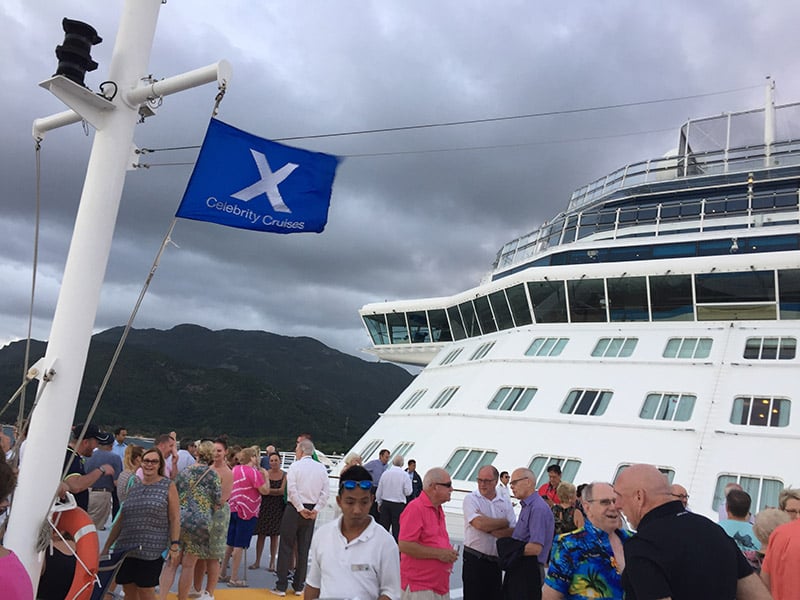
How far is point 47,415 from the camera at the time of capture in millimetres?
4336

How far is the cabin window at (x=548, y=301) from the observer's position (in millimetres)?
20328

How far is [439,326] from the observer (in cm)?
2670

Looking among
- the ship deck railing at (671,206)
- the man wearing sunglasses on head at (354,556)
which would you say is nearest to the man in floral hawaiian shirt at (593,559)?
the man wearing sunglasses on head at (354,556)

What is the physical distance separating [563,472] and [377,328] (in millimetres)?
14688

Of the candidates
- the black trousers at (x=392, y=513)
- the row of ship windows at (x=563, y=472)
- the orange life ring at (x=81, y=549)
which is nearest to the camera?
the orange life ring at (x=81, y=549)

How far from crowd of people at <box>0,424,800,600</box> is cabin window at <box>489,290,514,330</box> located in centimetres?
1204

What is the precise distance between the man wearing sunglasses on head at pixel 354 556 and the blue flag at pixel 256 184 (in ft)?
7.75

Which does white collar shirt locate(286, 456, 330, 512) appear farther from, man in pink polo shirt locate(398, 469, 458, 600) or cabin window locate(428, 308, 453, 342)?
cabin window locate(428, 308, 453, 342)

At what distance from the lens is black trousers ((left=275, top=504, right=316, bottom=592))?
8.25 meters

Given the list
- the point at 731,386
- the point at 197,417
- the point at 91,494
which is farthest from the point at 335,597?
the point at 197,417

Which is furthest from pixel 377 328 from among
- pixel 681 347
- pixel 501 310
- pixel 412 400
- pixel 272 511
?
pixel 272 511

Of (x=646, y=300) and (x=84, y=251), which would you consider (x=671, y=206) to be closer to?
(x=646, y=300)

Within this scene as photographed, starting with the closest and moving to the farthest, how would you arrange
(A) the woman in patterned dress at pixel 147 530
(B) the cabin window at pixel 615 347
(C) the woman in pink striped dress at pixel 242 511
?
(A) the woman in patterned dress at pixel 147 530 < (C) the woman in pink striped dress at pixel 242 511 < (B) the cabin window at pixel 615 347

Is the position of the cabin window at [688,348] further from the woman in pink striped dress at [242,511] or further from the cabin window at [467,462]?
the woman in pink striped dress at [242,511]
